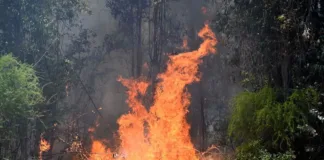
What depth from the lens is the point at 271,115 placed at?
7781 mm

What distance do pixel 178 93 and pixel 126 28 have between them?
11.1 meters

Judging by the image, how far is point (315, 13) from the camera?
861 centimetres

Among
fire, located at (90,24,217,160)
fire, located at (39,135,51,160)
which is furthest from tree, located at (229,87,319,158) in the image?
fire, located at (39,135,51,160)

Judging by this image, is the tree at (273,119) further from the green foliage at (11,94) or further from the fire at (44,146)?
the fire at (44,146)

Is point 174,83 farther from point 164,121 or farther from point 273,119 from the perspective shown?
point 273,119

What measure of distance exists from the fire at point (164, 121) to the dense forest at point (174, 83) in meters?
0.08

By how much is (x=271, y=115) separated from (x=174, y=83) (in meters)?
12.2

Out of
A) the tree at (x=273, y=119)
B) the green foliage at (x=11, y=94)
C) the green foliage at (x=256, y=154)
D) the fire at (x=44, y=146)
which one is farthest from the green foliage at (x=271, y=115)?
the fire at (x=44, y=146)

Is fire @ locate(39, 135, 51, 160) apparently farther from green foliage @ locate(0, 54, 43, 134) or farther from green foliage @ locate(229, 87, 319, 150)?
green foliage @ locate(229, 87, 319, 150)

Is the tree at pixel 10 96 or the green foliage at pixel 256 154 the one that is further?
the tree at pixel 10 96

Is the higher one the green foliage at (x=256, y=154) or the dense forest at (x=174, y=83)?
the dense forest at (x=174, y=83)

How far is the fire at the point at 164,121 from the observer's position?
15.4 metres

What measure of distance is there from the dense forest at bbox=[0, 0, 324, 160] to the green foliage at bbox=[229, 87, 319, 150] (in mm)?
27

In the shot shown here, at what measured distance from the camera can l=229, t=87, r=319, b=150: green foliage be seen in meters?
7.68
